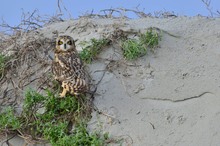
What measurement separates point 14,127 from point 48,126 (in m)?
0.48

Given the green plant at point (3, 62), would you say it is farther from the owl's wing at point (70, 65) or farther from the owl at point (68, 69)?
the owl's wing at point (70, 65)

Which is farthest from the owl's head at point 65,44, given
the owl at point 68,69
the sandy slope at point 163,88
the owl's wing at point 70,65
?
the sandy slope at point 163,88

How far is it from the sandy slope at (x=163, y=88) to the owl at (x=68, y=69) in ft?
1.61

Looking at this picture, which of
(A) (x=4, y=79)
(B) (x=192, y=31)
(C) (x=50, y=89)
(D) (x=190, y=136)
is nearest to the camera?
(D) (x=190, y=136)

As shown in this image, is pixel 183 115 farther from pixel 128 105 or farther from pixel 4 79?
pixel 4 79

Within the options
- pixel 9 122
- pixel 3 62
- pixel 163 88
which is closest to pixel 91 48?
pixel 163 88

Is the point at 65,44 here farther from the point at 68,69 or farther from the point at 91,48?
the point at 91,48

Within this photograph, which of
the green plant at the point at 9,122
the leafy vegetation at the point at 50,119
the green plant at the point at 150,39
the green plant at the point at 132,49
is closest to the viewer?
the leafy vegetation at the point at 50,119

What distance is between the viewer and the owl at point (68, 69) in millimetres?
8320

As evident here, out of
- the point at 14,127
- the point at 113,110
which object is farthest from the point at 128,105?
the point at 14,127

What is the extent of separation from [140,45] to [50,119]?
6.26ft

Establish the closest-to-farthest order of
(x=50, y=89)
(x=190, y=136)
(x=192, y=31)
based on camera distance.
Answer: (x=190, y=136)
(x=50, y=89)
(x=192, y=31)

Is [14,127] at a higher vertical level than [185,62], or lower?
lower

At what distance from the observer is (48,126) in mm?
8375
